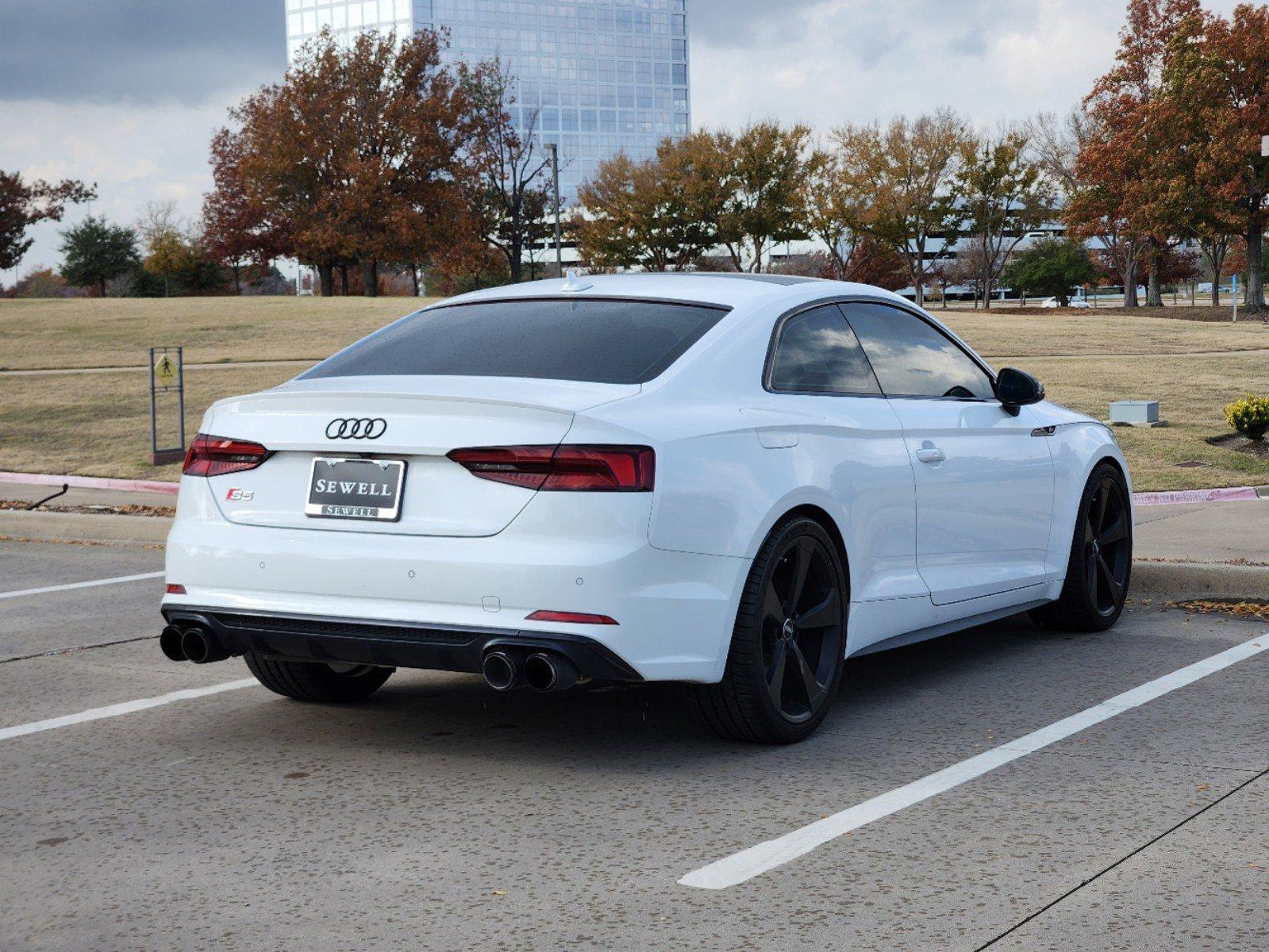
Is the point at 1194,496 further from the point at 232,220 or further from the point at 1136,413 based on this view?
the point at 232,220

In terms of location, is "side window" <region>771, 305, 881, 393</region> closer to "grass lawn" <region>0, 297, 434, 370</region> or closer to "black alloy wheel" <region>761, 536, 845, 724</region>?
"black alloy wheel" <region>761, 536, 845, 724</region>

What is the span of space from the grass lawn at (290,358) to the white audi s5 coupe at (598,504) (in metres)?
7.75

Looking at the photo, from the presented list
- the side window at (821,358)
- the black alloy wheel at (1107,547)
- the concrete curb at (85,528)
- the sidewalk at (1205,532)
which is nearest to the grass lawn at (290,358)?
the sidewalk at (1205,532)

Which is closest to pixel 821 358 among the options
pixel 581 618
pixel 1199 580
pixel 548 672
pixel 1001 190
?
pixel 581 618

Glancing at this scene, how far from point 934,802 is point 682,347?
1.74 m

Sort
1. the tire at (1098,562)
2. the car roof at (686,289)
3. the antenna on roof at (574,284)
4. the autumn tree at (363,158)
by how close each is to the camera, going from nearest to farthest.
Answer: the car roof at (686,289) < the antenna on roof at (574,284) < the tire at (1098,562) < the autumn tree at (363,158)

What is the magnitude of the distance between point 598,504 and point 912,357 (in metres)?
2.27

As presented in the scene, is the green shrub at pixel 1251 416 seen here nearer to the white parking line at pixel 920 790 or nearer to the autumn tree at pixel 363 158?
the white parking line at pixel 920 790

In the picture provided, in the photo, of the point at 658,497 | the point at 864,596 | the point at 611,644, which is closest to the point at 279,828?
the point at 611,644

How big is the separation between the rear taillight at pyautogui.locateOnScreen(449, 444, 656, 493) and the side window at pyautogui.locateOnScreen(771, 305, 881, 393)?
0.95 meters

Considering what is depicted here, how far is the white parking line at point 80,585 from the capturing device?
9.16m

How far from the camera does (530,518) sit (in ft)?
15.3

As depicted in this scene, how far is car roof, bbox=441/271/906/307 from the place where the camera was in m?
5.69

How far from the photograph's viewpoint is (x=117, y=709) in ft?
19.8
